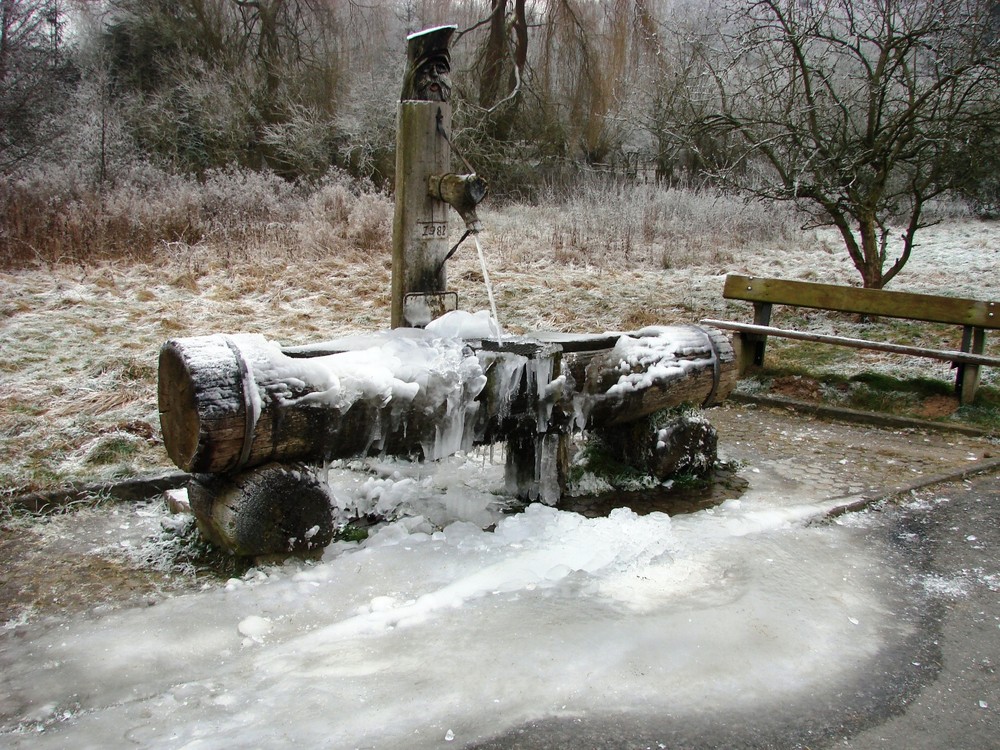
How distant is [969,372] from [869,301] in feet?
3.09

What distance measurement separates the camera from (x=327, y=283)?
9.27 metres

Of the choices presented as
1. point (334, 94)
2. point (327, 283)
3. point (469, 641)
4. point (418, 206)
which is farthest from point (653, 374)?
point (334, 94)

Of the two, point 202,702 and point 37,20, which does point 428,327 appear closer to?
point 202,702

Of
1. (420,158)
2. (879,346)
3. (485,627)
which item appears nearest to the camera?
(485,627)

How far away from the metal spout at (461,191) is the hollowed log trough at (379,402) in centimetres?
71

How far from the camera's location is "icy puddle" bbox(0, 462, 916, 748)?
268 cm

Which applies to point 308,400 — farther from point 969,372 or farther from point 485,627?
point 969,372

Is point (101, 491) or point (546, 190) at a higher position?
point (546, 190)

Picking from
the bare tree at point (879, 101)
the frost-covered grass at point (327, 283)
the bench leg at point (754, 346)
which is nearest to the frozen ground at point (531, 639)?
the frost-covered grass at point (327, 283)

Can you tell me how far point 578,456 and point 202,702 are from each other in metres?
3.09

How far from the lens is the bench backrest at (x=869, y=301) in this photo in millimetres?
6414

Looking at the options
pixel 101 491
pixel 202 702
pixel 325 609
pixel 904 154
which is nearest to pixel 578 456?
pixel 325 609

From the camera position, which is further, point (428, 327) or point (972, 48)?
point (972, 48)

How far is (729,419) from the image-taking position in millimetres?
6465
